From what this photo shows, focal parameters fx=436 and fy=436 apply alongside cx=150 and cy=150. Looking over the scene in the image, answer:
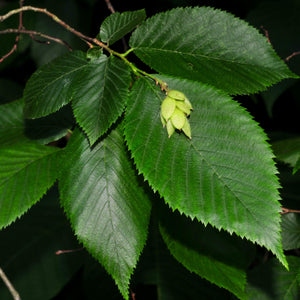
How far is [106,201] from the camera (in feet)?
Answer: 3.49

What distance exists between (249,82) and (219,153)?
0.68 feet

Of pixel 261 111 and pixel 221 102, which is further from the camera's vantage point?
pixel 261 111

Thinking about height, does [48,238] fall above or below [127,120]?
below

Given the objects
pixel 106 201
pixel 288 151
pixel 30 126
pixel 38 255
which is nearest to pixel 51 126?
pixel 30 126

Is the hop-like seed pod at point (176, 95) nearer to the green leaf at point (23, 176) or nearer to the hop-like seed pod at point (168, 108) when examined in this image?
the hop-like seed pod at point (168, 108)

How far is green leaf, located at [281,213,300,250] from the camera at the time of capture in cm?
135

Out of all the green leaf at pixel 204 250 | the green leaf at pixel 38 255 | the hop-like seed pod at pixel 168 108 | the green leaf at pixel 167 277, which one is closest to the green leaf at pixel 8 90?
the green leaf at pixel 38 255

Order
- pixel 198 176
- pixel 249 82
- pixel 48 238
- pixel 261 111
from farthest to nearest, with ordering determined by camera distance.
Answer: pixel 261 111
pixel 48 238
pixel 249 82
pixel 198 176

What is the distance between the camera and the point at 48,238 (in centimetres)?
178

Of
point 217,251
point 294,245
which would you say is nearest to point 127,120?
point 217,251

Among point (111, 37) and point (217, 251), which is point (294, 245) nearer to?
point (217, 251)

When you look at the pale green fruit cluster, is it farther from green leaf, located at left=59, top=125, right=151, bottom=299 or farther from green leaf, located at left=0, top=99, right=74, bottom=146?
green leaf, located at left=0, top=99, right=74, bottom=146

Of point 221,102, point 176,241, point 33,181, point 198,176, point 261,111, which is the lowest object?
point 261,111

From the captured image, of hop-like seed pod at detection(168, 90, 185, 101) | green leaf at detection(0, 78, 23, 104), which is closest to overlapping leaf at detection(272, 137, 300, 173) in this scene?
hop-like seed pod at detection(168, 90, 185, 101)
